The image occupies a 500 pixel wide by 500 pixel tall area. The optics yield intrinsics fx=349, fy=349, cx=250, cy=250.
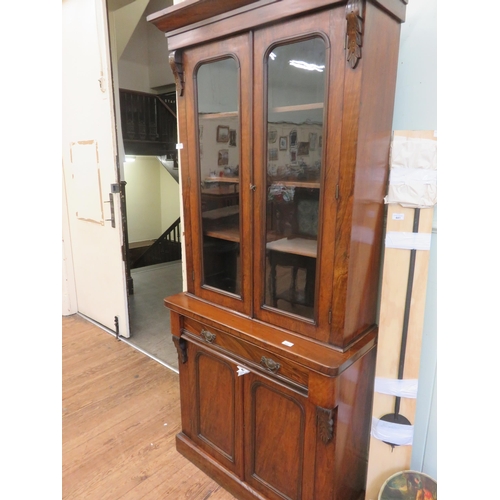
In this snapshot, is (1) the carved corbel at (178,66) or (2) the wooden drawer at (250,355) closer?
(2) the wooden drawer at (250,355)

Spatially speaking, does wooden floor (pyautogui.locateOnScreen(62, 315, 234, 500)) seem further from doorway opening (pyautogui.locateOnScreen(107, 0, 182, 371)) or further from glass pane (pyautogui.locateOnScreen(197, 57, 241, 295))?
glass pane (pyautogui.locateOnScreen(197, 57, 241, 295))

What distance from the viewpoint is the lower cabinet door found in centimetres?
131

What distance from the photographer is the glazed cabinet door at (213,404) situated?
1544 millimetres

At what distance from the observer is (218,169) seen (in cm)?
149

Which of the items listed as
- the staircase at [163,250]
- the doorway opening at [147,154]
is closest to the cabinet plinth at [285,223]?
the doorway opening at [147,154]

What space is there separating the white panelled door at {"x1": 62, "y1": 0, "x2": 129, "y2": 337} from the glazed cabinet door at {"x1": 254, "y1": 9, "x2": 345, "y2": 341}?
72.2 inches

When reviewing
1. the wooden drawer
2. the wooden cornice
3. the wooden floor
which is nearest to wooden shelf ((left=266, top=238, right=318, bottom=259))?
the wooden drawer

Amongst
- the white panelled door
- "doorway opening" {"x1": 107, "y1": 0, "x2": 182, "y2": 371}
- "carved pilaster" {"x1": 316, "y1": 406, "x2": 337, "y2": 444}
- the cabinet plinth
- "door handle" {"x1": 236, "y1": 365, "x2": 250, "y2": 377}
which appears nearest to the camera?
the cabinet plinth

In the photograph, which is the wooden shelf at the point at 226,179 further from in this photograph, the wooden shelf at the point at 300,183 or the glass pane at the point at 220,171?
the wooden shelf at the point at 300,183

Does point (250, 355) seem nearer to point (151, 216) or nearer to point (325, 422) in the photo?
point (325, 422)

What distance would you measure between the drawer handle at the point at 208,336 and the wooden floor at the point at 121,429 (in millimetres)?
751

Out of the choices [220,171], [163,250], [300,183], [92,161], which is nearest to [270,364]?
[300,183]
